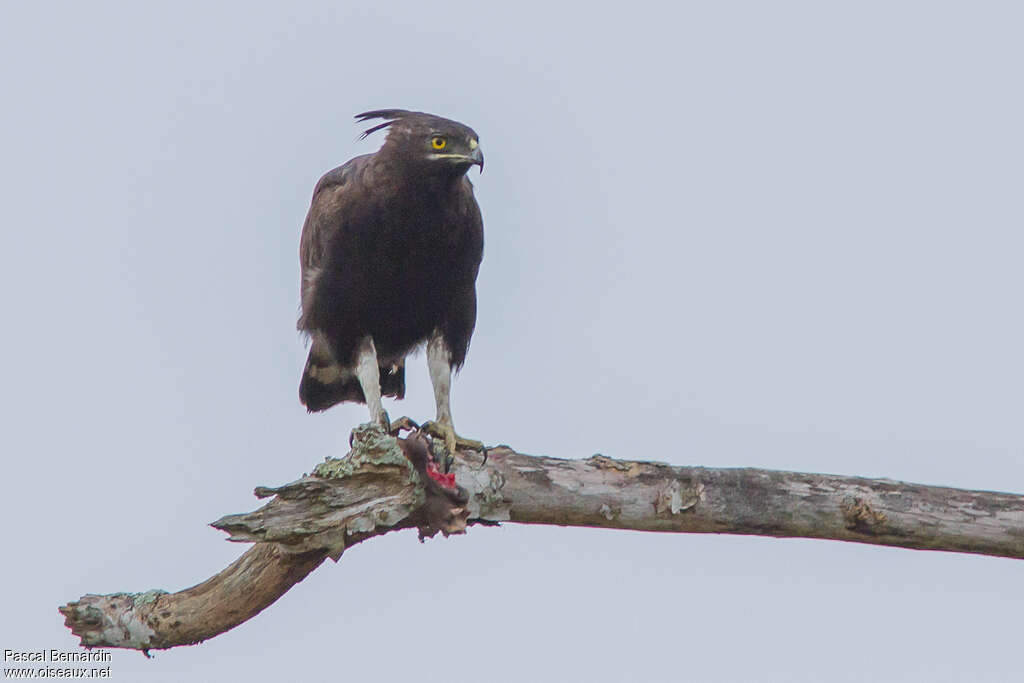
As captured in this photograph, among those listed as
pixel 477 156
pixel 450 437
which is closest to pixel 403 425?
pixel 450 437

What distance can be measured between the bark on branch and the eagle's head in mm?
2299

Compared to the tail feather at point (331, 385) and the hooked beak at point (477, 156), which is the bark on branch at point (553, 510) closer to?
the hooked beak at point (477, 156)

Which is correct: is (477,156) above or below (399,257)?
above

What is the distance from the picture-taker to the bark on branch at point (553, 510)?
6121mm

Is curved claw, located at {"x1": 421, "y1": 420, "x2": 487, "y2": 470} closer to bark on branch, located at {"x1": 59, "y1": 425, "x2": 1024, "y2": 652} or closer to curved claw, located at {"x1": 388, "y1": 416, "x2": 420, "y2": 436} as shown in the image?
curved claw, located at {"x1": 388, "y1": 416, "x2": 420, "y2": 436}

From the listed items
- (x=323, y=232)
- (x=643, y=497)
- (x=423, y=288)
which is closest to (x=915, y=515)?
(x=643, y=497)

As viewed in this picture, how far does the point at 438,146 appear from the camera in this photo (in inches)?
330

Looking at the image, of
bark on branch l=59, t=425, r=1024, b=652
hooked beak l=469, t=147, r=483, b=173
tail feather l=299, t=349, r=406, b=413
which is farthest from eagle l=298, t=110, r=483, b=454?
bark on branch l=59, t=425, r=1024, b=652

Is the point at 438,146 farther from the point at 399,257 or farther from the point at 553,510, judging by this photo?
the point at 553,510

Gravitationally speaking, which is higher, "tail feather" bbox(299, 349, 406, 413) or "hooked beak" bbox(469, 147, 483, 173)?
"hooked beak" bbox(469, 147, 483, 173)

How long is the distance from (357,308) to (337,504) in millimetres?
2820

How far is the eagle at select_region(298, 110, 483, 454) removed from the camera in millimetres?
8391

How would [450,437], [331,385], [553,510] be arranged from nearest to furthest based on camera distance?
[553,510] → [450,437] → [331,385]

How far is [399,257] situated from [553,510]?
8.15 feet
